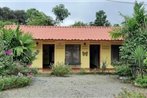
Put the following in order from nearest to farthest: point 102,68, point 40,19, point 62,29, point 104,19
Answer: point 102,68 → point 62,29 → point 40,19 → point 104,19

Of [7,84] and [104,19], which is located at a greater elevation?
[104,19]

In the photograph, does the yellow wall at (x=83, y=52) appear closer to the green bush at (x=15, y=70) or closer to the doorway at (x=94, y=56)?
the doorway at (x=94, y=56)

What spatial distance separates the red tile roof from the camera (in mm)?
29531

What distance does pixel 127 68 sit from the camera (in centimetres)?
2284

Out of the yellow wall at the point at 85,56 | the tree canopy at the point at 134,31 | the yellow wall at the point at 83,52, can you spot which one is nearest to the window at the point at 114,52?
the yellow wall at the point at 83,52

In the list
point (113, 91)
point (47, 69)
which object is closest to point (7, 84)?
point (113, 91)

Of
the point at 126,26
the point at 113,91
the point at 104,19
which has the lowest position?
the point at 113,91

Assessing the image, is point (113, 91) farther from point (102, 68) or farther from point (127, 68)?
point (102, 68)

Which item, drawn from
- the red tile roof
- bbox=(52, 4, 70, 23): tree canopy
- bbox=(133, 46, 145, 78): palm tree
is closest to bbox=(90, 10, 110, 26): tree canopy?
bbox=(52, 4, 70, 23): tree canopy

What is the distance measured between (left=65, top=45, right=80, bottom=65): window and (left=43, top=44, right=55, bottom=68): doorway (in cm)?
124

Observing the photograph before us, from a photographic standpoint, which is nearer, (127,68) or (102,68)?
(127,68)

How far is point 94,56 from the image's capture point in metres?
31.7

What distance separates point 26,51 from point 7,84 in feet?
18.7

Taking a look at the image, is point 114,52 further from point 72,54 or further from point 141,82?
point 141,82
